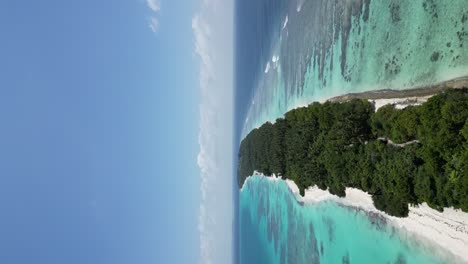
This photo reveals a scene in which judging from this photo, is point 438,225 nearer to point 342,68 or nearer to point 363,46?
point 363,46

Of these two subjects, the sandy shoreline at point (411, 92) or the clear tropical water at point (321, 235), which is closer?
the sandy shoreline at point (411, 92)

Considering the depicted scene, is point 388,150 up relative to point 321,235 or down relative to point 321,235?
up

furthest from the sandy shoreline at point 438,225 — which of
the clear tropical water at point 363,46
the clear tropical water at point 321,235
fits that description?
the clear tropical water at point 363,46

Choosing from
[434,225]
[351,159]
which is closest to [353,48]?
[351,159]

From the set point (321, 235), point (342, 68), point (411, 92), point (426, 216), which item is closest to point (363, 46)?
point (342, 68)

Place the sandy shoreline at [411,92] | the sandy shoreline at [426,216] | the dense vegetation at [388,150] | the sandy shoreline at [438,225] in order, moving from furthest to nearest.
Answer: the sandy shoreline at [411,92] < the sandy shoreline at [426,216] < the sandy shoreline at [438,225] < the dense vegetation at [388,150]

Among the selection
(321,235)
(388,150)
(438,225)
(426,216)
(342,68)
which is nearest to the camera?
(438,225)

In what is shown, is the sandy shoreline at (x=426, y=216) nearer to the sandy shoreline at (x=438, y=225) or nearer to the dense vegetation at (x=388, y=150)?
the sandy shoreline at (x=438, y=225)
